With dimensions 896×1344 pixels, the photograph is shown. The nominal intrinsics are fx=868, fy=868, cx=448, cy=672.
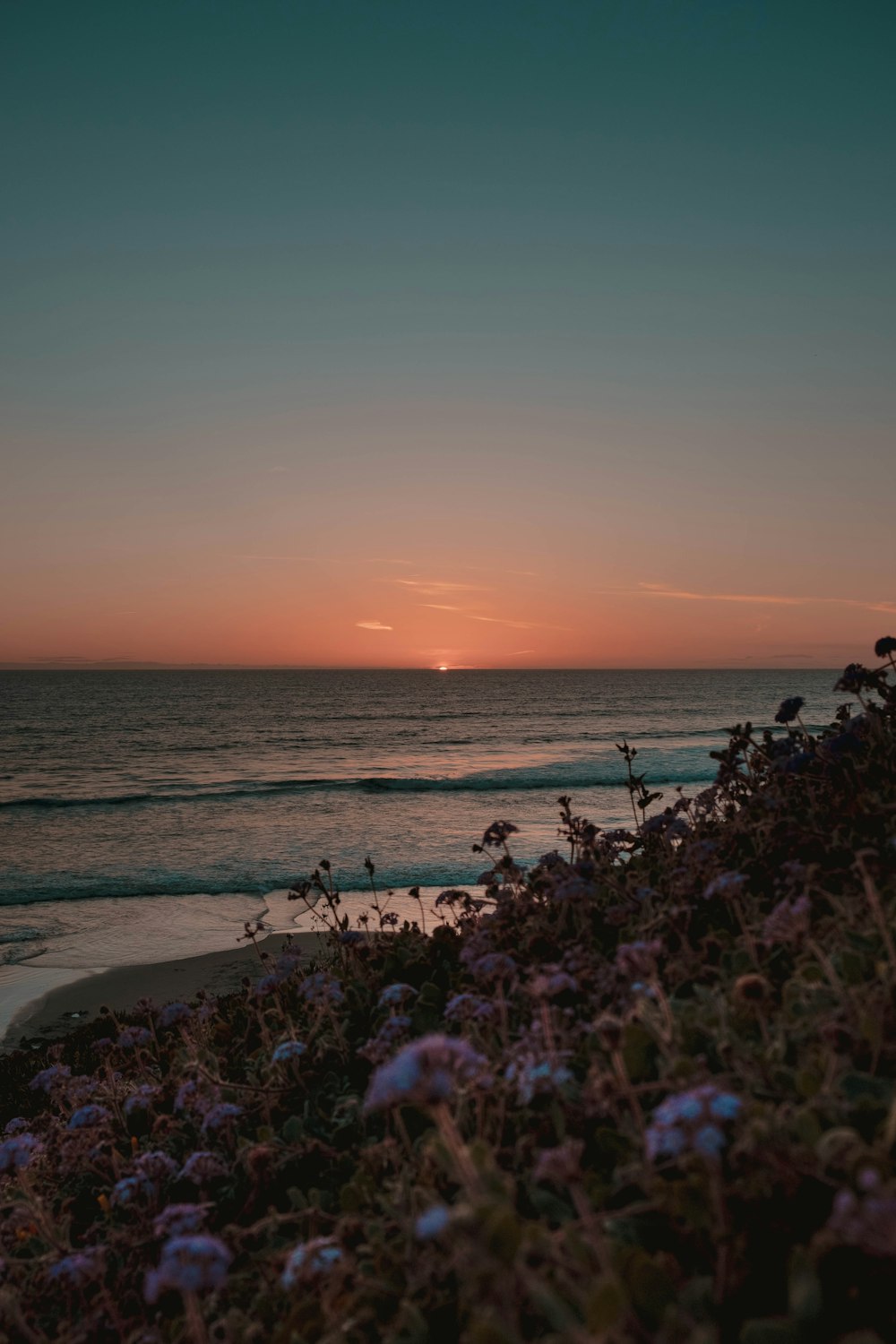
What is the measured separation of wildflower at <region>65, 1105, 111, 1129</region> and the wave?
107 ft

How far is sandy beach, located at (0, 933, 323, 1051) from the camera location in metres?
11.6

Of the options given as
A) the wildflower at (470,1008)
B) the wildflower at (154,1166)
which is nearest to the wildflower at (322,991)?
the wildflower at (470,1008)

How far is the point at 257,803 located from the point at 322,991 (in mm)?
31074

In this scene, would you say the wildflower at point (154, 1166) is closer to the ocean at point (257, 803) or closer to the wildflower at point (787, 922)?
the wildflower at point (787, 922)

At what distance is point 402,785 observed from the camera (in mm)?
40062

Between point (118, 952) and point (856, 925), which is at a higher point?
point (856, 925)

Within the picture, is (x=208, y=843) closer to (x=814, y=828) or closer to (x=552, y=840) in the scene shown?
(x=552, y=840)

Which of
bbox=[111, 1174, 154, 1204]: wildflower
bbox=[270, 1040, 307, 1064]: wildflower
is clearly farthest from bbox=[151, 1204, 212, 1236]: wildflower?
bbox=[270, 1040, 307, 1064]: wildflower

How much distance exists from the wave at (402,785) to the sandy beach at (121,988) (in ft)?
74.0

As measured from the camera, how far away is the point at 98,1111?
4496mm

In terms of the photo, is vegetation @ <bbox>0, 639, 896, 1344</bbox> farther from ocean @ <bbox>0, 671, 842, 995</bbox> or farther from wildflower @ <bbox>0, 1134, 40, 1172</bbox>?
ocean @ <bbox>0, 671, 842, 995</bbox>

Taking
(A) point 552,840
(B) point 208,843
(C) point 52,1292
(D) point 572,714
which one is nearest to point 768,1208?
(C) point 52,1292

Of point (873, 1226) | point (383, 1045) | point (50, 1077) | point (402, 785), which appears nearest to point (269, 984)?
point (50, 1077)

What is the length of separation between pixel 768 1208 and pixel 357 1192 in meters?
1.60
